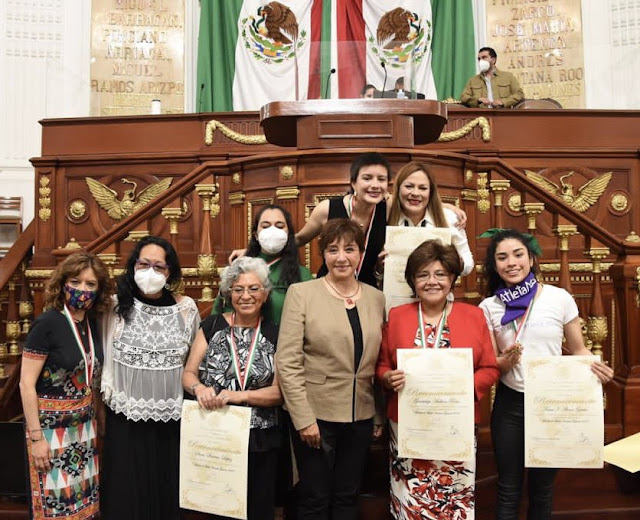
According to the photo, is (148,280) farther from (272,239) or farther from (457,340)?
(457,340)

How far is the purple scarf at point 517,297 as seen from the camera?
8.23ft

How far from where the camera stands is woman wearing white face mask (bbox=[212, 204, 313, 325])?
2.73m

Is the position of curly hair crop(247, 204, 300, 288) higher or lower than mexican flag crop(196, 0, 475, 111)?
lower

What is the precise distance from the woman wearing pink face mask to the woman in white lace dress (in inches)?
2.9

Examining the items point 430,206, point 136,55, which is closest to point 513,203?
point 430,206

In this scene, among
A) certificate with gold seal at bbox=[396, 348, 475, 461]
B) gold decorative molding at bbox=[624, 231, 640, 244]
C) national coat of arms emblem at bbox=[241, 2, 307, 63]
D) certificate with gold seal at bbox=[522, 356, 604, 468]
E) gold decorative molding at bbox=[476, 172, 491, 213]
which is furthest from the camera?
national coat of arms emblem at bbox=[241, 2, 307, 63]

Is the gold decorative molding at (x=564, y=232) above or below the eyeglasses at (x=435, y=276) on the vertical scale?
above

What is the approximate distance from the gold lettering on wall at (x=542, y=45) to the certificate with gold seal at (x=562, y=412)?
693 cm

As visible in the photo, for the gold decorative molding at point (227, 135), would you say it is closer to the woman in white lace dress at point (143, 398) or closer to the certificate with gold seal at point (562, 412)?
the woman in white lace dress at point (143, 398)

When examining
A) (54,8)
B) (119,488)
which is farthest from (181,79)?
(119,488)

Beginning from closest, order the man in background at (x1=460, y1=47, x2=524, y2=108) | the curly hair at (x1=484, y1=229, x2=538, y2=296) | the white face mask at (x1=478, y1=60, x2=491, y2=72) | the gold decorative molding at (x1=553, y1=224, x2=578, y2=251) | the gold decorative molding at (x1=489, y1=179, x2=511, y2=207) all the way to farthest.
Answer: the curly hair at (x1=484, y1=229, x2=538, y2=296), the gold decorative molding at (x1=553, y1=224, x2=578, y2=251), the gold decorative molding at (x1=489, y1=179, x2=511, y2=207), the man in background at (x1=460, y1=47, x2=524, y2=108), the white face mask at (x1=478, y1=60, x2=491, y2=72)

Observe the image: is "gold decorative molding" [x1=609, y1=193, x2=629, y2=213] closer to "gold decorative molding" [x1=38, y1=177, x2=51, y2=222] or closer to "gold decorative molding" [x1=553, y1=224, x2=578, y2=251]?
"gold decorative molding" [x1=553, y1=224, x2=578, y2=251]

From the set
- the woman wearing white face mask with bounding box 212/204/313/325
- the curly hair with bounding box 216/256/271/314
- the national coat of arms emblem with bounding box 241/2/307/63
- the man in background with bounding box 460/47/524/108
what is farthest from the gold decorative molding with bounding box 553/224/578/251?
the national coat of arms emblem with bounding box 241/2/307/63

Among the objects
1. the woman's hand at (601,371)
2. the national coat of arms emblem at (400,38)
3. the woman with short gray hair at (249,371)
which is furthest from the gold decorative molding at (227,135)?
the woman's hand at (601,371)
